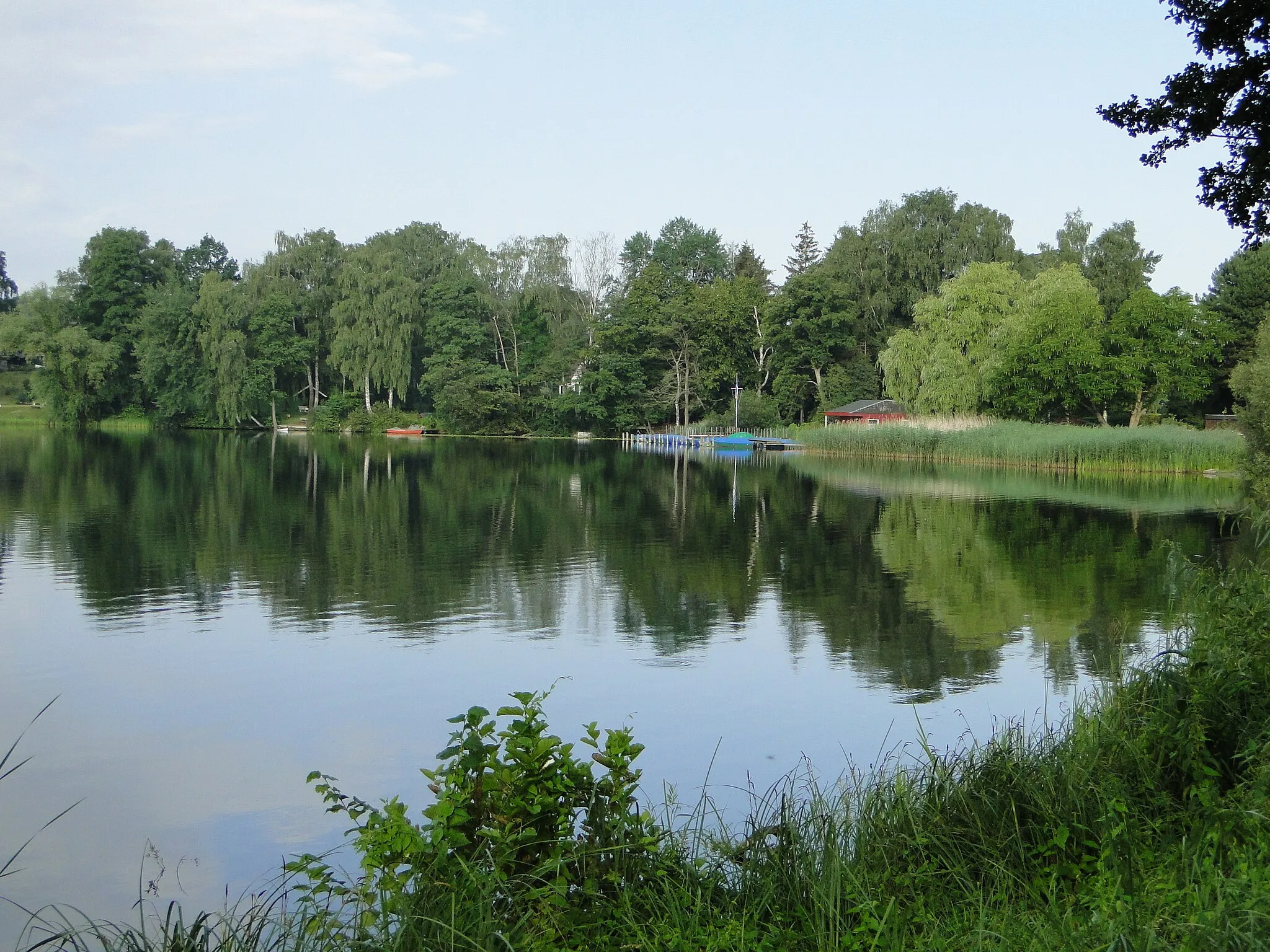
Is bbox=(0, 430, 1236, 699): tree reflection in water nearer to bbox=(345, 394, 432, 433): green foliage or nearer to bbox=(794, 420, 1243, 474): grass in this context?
bbox=(794, 420, 1243, 474): grass

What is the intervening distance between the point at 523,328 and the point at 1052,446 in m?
41.5

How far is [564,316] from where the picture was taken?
81.2 meters

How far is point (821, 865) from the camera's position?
181 inches

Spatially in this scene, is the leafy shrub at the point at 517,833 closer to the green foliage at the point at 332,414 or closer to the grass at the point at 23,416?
the green foliage at the point at 332,414

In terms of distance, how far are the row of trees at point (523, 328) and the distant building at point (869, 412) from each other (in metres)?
1.07

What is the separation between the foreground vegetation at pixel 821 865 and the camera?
383 centimetres

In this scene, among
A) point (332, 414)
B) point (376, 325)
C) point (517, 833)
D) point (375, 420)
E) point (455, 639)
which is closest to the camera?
point (517, 833)

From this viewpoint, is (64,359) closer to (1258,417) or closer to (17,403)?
(17,403)

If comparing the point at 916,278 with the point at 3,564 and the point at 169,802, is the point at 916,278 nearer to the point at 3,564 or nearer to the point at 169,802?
the point at 3,564

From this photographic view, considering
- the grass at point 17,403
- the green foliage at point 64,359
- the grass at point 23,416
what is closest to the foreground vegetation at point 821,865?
the green foliage at point 64,359

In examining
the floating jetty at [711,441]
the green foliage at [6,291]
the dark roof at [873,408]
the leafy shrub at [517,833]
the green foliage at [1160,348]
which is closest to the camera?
the leafy shrub at [517,833]

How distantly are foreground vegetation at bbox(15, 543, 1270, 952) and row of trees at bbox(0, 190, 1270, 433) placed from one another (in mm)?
51651

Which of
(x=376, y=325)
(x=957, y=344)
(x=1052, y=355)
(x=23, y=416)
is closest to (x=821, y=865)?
(x=1052, y=355)

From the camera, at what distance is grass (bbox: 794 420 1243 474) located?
38312mm
